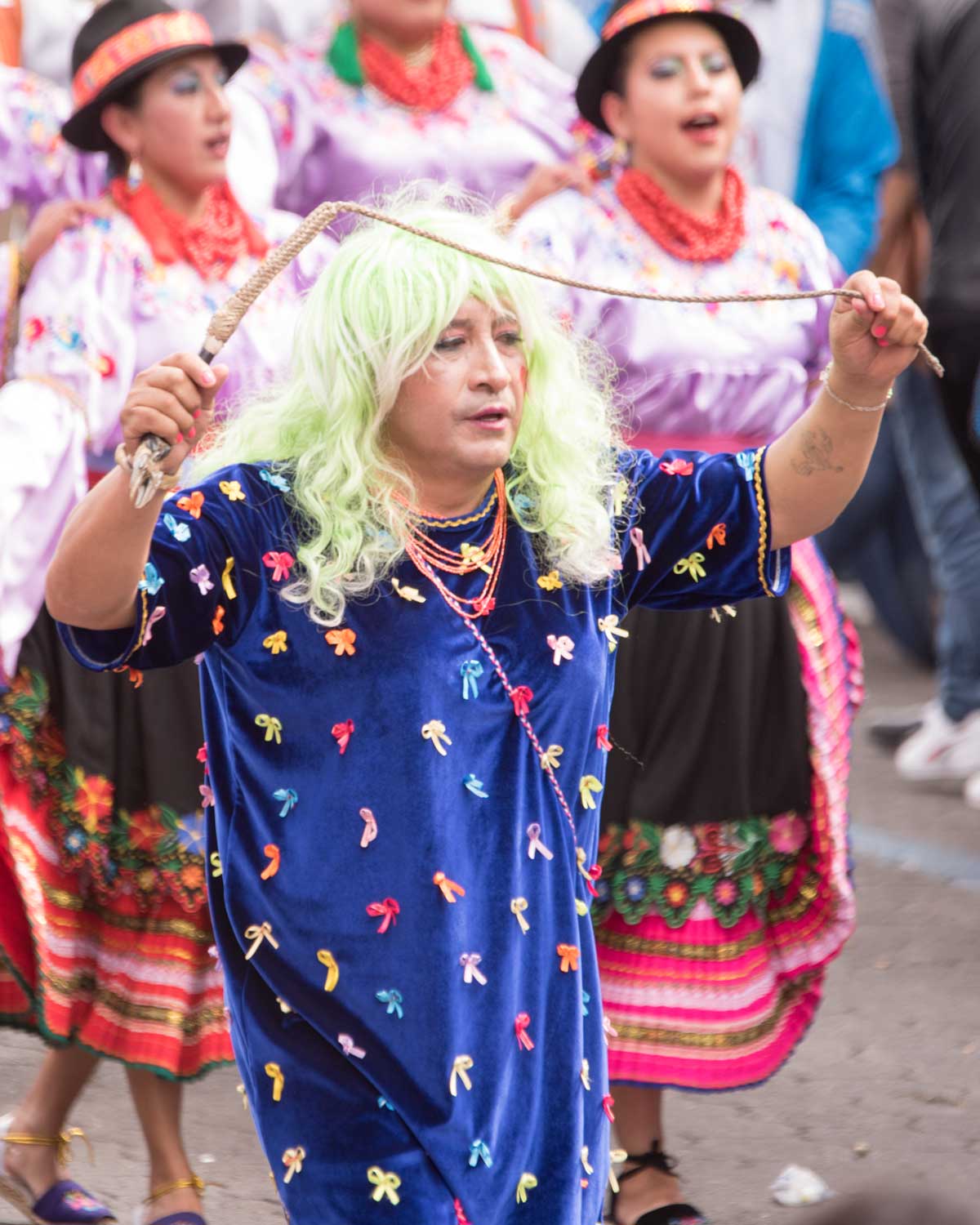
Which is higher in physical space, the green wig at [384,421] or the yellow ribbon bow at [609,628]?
the green wig at [384,421]

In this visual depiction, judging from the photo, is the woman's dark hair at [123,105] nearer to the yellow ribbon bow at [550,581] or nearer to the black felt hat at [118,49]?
the black felt hat at [118,49]

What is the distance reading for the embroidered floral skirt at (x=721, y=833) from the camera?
4.01 m

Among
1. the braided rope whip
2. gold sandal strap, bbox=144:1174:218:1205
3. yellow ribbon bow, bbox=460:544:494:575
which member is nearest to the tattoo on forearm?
the braided rope whip

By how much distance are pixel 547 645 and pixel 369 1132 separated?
62cm

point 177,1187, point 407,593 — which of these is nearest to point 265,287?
point 407,593

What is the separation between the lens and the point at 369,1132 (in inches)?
102

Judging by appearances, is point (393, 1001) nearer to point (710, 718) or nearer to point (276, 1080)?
point (276, 1080)

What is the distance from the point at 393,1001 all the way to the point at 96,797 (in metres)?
1.42

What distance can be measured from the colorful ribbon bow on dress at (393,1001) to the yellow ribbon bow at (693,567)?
68cm

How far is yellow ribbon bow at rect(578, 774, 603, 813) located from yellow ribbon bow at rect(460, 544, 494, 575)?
0.94 ft

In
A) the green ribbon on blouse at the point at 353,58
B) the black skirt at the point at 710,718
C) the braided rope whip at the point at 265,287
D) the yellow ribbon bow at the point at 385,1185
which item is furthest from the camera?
the green ribbon on blouse at the point at 353,58

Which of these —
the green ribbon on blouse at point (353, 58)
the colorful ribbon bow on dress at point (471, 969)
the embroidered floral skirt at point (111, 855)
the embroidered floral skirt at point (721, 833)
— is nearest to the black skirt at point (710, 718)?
Answer: the embroidered floral skirt at point (721, 833)

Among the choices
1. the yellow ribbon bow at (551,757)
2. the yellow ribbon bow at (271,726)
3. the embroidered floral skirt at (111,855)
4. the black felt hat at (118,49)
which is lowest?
the embroidered floral skirt at (111,855)

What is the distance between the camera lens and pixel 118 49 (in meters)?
4.15
